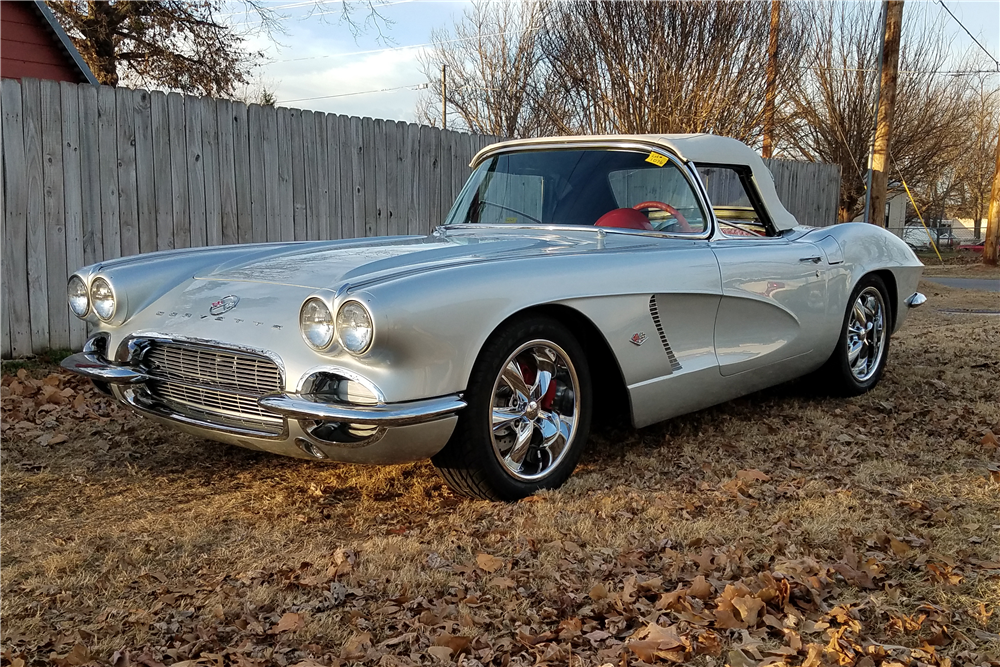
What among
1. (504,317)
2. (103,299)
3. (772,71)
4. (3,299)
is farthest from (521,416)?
(772,71)

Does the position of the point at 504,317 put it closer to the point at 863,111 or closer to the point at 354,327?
the point at 354,327

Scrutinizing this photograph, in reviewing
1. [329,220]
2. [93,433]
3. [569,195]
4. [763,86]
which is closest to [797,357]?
[569,195]

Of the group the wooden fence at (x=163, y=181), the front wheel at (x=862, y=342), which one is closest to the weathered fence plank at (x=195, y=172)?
the wooden fence at (x=163, y=181)

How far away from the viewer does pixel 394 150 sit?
780 centimetres

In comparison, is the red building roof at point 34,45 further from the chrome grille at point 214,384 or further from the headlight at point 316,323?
the headlight at point 316,323

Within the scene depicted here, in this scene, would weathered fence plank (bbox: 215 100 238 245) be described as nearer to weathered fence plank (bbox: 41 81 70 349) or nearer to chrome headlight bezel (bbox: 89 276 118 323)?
weathered fence plank (bbox: 41 81 70 349)

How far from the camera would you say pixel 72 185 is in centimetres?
587

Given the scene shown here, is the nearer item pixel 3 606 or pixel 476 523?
pixel 3 606

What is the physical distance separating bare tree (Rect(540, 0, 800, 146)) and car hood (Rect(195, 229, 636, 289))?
1070 cm

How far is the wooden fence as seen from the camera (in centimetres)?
570

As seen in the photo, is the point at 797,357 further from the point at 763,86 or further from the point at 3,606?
the point at 763,86

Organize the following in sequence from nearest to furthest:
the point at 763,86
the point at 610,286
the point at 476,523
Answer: the point at 476,523 → the point at 610,286 → the point at 763,86

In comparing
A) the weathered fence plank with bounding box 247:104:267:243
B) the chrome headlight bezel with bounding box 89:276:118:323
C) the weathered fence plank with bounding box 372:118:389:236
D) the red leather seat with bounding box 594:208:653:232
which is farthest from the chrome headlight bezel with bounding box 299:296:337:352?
the weathered fence plank with bounding box 372:118:389:236

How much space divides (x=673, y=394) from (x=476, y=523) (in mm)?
1163
